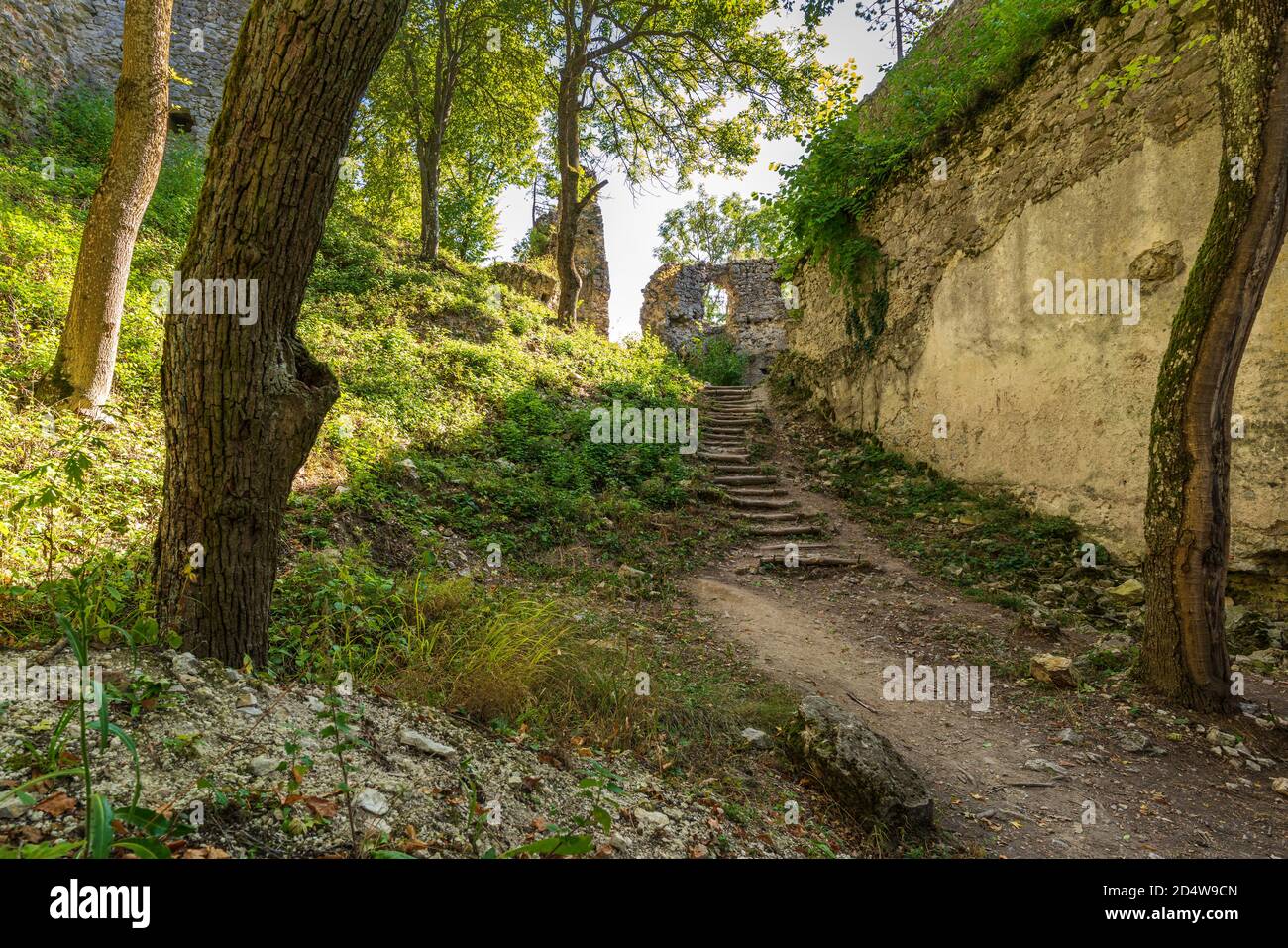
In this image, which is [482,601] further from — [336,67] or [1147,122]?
[1147,122]

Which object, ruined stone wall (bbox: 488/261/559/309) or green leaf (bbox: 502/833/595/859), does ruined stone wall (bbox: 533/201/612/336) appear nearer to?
ruined stone wall (bbox: 488/261/559/309)

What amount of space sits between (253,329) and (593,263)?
20214 millimetres

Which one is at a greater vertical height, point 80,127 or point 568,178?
point 568,178

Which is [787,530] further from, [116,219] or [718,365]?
[718,365]

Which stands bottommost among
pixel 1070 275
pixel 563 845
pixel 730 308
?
pixel 563 845

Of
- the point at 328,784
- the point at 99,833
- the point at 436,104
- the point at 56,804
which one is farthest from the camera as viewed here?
the point at 436,104

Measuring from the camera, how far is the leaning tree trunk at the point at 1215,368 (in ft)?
11.9

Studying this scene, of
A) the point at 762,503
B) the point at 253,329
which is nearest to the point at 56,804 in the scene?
the point at 253,329

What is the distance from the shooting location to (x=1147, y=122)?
18.5ft

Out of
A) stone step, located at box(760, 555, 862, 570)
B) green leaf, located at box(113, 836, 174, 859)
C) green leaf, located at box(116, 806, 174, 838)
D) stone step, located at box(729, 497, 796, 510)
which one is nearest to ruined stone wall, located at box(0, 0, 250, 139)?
stone step, located at box(729, 497, 796, 510)

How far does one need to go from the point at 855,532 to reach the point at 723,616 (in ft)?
9.68

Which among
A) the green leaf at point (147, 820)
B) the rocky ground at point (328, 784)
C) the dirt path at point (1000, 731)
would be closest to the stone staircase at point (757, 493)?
the dirt path at point (1000, 731)

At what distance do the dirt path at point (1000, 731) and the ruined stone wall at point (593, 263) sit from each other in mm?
16263

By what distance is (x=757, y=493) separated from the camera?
9.05 meters
